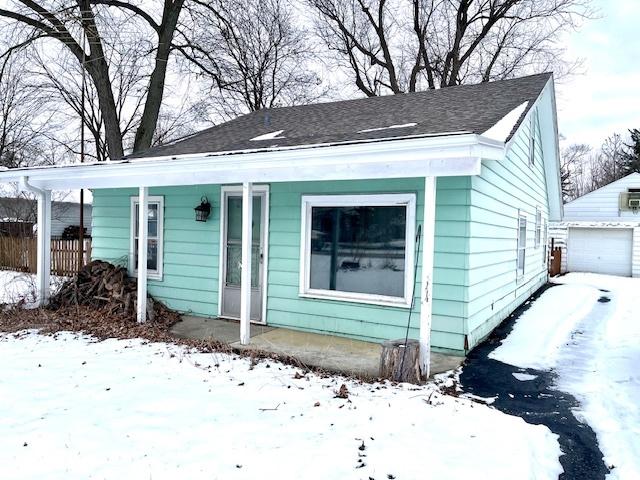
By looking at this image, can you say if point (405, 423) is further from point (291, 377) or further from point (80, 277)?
point (80, 277)

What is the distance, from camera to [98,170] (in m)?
6.59

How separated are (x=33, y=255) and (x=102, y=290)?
9292 millimetres

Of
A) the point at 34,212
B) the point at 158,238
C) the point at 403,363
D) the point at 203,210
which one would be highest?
the point at 34,212

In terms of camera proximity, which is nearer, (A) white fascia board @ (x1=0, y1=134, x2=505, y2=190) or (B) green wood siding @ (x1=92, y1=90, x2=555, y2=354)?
(A) white fascia board @ (x1=0, y1=134, x2=505, y2=190)

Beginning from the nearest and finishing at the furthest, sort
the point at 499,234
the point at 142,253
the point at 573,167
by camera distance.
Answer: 1. the point at 142,253
2. the point at 499,234
3. the point at 573,167

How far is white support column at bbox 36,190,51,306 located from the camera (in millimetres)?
7586

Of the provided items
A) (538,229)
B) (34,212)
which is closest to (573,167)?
(538,229)

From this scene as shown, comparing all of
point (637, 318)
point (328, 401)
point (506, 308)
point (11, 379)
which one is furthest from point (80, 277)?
point (637, 318)

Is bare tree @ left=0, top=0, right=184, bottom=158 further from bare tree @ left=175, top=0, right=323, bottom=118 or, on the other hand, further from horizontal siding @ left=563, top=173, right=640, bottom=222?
horizontal siding @ left=563, top=173, right=640, bottom=222

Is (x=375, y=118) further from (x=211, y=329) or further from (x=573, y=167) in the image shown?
(x=573, y=167)

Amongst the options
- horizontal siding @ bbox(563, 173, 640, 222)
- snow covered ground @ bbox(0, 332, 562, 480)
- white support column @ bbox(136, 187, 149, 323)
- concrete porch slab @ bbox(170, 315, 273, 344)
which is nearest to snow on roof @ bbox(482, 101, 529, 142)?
snow covered ground @ bbox(0, 332, 562, 480)

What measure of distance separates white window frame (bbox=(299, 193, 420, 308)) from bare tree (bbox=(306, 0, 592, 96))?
639 inches

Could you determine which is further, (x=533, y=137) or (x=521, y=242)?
(x=533, y=137)

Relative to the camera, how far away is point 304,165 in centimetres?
500
